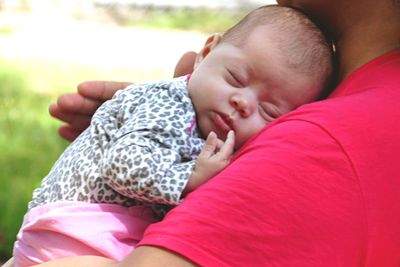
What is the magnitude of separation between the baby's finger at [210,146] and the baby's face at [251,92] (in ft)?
0.32

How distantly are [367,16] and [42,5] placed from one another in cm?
687

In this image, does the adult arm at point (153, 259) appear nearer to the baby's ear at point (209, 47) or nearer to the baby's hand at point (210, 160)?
the baby's hand at point (210, 160)

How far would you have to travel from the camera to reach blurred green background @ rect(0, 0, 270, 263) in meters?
4.76

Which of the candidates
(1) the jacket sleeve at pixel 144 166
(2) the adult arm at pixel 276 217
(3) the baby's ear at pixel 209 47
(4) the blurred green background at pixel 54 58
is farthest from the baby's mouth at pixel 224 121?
(4) the blurred green background at pixel 54 58

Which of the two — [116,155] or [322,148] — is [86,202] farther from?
[322,148]

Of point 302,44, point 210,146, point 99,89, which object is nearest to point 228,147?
point 210,146

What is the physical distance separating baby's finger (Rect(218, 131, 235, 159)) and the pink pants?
0.72 ft

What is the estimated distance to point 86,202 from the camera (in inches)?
81.1

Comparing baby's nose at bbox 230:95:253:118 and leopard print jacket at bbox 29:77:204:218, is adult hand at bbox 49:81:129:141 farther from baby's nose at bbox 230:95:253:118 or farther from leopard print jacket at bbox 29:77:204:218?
baby's nose at bbox 230:95:253:118

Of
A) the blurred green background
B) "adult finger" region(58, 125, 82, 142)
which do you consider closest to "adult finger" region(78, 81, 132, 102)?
"adult finger" region(58, 125, 82, 142)

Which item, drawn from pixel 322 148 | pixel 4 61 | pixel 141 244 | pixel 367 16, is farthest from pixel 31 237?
pixel 4 61

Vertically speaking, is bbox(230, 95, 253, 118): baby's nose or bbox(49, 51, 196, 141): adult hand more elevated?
bbox(230, 95, 253, 118): baby's nose

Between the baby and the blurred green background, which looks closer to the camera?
the baby

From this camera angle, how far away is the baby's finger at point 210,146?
6.45ft
